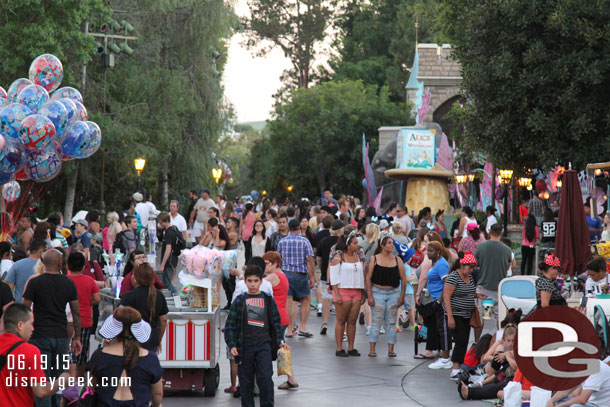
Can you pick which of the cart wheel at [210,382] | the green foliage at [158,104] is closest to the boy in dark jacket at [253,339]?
the cart wheel at [210,382]

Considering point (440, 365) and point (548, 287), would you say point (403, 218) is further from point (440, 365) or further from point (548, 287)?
point (548, 287)

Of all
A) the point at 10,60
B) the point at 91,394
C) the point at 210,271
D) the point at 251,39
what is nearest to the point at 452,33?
the point at 10,60

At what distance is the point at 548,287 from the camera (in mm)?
10641

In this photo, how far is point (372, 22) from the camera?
2793 inches

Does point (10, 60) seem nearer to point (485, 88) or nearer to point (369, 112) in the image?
point (485, 88)

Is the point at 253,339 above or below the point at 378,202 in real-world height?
below

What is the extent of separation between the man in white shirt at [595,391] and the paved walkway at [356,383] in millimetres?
2446

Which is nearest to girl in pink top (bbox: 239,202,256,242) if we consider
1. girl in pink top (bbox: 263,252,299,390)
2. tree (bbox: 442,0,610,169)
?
tree (bbox: 442,0,610,169)

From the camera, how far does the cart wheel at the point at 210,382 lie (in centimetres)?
1072

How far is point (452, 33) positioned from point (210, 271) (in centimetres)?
2032

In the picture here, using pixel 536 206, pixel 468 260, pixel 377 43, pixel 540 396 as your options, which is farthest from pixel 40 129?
pixel 377 43

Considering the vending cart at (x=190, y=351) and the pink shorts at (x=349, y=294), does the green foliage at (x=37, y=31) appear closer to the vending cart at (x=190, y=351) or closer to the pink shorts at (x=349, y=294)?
the pink shorts at (x=349, y=294)

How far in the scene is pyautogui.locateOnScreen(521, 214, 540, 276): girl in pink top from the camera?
2123cm

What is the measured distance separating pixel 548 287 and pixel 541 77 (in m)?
11.0
